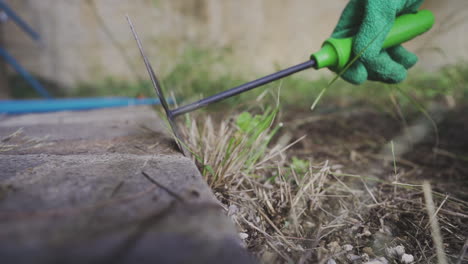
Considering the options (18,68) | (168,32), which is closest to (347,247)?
(18,68)

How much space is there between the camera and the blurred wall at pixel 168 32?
3.63 metres

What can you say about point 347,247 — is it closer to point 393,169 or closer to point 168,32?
point 393,169

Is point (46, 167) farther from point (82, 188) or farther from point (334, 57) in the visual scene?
point (334, 57)

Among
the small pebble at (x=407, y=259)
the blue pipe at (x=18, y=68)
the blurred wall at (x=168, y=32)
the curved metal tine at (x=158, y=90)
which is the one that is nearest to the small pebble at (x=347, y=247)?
the small pebble at (x=407, y=259)

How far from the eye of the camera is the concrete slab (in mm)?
340

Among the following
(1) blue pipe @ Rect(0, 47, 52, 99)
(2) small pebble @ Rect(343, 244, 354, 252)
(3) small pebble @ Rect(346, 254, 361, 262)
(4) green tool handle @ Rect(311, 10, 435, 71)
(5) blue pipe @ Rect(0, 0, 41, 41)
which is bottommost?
(3) small pebble @ Rect(346, 254, 361, 262)

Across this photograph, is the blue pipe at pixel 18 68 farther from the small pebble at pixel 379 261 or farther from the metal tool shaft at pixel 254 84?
the small pebble at pixel 379 261

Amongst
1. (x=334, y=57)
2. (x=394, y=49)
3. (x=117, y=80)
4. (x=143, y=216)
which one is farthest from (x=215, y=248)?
(x=117, y=80)

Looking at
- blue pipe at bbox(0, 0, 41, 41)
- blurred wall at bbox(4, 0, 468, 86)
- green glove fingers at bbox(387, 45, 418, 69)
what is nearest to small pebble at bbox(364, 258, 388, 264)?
green glove fingers at bbox(387, 45, 418, 69)

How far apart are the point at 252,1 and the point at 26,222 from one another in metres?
5.00

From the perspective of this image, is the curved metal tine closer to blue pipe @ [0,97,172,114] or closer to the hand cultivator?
the hand cultivator

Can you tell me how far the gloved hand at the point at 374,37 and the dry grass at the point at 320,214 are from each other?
1.23 ft

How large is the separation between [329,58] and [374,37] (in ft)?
0.47

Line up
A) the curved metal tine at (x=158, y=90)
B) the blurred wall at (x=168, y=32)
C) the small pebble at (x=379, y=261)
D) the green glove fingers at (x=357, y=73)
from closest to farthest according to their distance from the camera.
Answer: the small pebble at (x=379, y=261), the curved metal tine at (x=158, y=90), the green glove fingers at (x=357, y=73), the blurred wall at (x=168, y=32)
